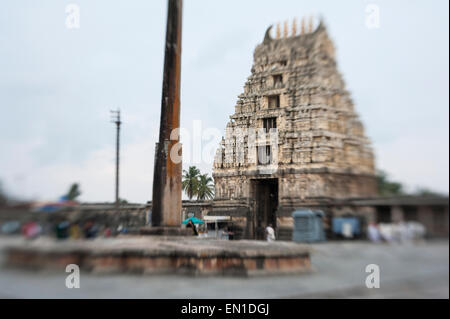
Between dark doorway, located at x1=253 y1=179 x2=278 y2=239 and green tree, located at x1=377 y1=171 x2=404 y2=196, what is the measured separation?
622 cm

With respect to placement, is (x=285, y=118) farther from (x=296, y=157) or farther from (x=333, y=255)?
(x=333, y=255)

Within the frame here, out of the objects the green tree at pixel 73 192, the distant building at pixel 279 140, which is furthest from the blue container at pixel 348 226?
the green tree at pixel 73 192

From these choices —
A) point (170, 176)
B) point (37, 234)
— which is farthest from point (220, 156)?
point (37, 234)

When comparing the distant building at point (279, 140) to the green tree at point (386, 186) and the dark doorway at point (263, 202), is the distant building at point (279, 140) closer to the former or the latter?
the dark doorway at point (263, 202)

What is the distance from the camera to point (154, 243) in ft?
26.2

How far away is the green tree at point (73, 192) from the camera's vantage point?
6058 millimetres

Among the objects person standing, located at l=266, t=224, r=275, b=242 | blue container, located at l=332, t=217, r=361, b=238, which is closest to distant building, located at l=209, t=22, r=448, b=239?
person standing, located at l=266, t=224, r=275, b=242

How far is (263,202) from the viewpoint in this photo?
43.1ft

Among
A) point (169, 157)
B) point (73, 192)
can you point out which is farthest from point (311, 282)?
point (73, 192)

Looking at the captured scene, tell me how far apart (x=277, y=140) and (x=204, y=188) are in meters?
3.60

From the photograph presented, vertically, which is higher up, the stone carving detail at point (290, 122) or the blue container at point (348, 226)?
the stone carving detail at point (290, 122)

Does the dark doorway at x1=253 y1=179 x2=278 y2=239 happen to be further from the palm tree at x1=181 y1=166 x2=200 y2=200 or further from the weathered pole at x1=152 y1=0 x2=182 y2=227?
the weathered pole at x1=152 y1=0 x2=182 y2=227

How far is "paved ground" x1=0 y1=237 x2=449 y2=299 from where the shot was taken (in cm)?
546

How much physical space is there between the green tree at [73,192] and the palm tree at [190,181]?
6.74 meters
